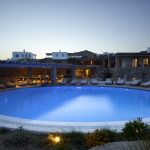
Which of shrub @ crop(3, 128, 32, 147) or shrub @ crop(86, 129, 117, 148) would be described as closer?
shrub @ crop(86, 129, 117, 148)

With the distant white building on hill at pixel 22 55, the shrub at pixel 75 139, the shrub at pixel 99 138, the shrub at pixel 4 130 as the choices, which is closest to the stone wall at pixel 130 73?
the distant white building on hill at pixel 22 55

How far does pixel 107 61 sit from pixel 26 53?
12442 mm

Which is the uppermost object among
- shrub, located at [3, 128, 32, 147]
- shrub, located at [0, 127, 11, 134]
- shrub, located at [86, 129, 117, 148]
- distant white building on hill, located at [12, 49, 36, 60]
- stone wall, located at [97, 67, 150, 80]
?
distant white building on hill, located at [12, 49, 36, 60]

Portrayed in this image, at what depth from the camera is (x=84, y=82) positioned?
25594 mm

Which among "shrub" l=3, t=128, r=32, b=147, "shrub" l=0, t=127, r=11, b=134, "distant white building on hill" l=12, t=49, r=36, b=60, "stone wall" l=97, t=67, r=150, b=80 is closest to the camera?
"shrub" l=3, t=128, r=32, b=147

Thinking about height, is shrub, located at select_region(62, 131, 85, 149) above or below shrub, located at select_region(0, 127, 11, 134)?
above

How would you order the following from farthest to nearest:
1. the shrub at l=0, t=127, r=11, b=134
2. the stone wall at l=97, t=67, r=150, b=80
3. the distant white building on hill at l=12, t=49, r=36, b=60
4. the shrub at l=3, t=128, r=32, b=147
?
1. the distant white building on hill at l=12, t=49, r=36, b=60
2. the stone wall at l=97, t=67, r=150, b=80
3. the shrub at l=0, t=127, r=11, b=134
4. the shrub at l=3, t=128, r=32, b=147

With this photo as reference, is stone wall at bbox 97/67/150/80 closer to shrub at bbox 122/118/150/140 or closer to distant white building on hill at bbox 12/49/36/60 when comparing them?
distant white building on hill at bbox 12/49/36/60

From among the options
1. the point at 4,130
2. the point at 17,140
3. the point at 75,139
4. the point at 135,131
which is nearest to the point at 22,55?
the point at 4,130

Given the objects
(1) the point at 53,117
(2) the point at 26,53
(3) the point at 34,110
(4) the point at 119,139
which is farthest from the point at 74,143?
(2) the point at 26,53

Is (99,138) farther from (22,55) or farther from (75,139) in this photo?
(22,55)

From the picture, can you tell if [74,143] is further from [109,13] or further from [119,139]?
[109,13]

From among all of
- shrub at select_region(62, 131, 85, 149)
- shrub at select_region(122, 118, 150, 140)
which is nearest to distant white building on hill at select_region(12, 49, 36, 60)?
shrub at select_region(62, 131, 85, 149)

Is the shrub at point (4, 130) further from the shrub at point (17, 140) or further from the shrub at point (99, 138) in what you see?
the shrub at point (99, 138)
